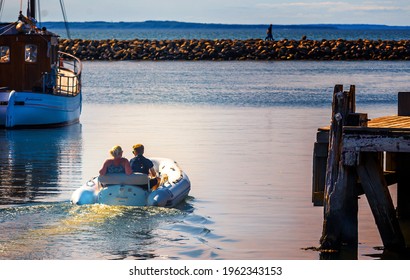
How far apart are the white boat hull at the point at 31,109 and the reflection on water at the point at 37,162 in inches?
10.7

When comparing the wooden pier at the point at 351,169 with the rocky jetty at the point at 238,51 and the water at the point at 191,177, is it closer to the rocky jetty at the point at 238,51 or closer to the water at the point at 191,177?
the water at the point at 191,177

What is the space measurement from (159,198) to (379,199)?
13.4ft

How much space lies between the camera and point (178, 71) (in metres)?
76.9

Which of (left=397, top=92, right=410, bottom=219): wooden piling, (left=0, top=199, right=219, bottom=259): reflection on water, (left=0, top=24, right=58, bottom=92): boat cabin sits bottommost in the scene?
(left=0, top=199, right=219, bottom=259): reflection on water

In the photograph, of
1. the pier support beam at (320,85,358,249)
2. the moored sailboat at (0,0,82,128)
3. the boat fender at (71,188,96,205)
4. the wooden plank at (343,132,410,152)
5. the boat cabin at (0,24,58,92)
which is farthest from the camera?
the boat cabin at (0,24,58,92)

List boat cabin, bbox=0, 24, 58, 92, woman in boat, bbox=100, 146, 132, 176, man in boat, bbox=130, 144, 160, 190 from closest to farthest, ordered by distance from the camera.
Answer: woman in boat, bbox=100, 146, 132, 176
man in boat, bbox=130, 144, 160, 190
boat cabin, bbox=0, 24, 58, 92

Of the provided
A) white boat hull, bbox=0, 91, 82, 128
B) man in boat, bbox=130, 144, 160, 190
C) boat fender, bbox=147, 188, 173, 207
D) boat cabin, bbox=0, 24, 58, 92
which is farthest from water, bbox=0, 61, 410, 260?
boat cabin, bbox=0, 24, 58, 92

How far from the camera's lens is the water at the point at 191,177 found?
14.3 m

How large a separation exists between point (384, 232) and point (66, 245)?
410 centimetres

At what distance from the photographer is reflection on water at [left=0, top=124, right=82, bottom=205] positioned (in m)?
19.4

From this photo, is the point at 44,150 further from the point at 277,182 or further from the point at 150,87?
the point at 150,87

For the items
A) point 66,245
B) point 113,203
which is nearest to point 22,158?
point 113,203

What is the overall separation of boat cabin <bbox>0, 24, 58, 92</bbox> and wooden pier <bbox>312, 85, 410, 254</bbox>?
1957 centimetres

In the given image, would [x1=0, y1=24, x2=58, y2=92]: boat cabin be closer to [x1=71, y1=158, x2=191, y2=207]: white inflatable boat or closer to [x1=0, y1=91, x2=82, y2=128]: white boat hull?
[x1=0, y1=91, x2=82, y2=128]: white boat hull
